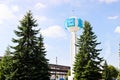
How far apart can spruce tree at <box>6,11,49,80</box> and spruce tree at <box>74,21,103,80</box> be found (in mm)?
9687

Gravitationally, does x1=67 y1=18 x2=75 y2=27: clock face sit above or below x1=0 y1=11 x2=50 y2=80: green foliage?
above

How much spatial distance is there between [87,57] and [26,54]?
503 inches

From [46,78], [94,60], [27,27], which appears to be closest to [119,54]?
[94,60]

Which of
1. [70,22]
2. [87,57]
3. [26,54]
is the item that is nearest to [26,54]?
[26,54]

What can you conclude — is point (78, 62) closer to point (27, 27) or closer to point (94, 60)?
point (94, 60)

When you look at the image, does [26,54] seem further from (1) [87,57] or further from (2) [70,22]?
(2) [70,22]

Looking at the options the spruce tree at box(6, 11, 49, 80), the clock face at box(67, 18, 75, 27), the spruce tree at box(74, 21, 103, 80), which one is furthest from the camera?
the clock face at box(67, 18, 75, 27)

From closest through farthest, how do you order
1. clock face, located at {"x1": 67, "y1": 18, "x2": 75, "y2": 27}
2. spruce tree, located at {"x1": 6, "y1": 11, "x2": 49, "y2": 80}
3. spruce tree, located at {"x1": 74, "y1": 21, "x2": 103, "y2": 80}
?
1. spruce tree, located at {"x1": 6, "y1": 11, "x2": 49, "y2": 80}
2. spruce tree, located at {"x1": 74, "y1": 21, "x2": 103, "y2": 80}
3. clock face, located at {"x1": 67, "y1": 18, "x2": 75, "y2": 27}

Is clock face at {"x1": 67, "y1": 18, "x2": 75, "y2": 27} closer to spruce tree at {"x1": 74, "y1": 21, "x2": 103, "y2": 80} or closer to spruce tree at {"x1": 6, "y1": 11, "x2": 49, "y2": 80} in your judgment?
spruce tree at {"x1": 74, "y1": 21, "x2": 103, "y2": 80}

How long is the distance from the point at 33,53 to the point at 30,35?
89.9 inches

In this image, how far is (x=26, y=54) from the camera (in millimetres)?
36750

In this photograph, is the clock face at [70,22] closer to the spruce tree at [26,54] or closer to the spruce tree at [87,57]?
the spruce tree at [87,57]

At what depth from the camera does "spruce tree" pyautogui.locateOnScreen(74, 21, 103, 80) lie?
150 ft

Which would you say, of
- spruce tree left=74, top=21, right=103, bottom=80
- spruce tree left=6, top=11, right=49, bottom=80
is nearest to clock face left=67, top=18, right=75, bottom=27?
spruce tree left=74, top=21, right=103, bottom=80
